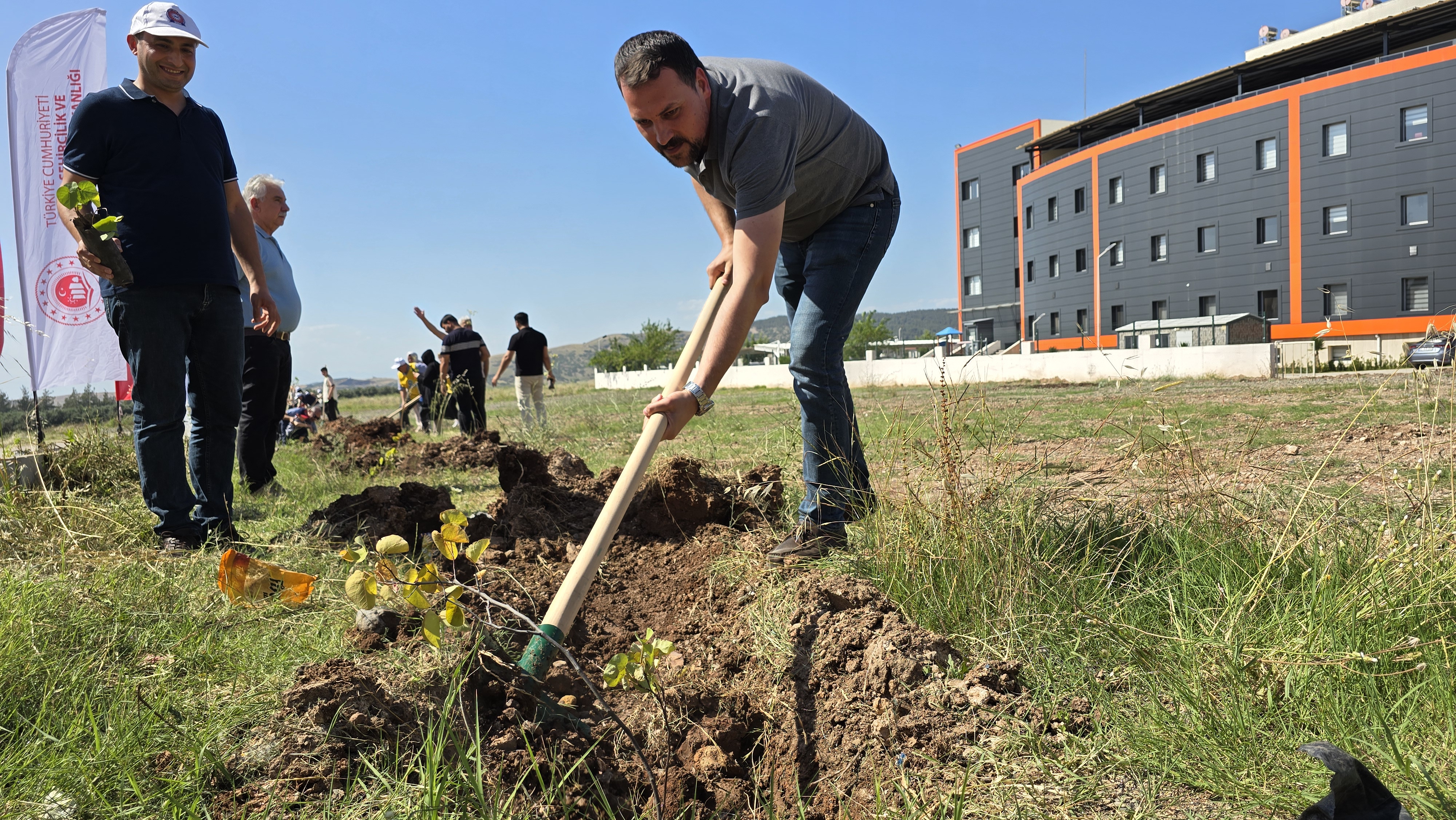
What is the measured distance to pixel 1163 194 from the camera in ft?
120

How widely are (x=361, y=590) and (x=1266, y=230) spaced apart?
3989cm

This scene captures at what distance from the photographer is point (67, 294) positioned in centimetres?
664

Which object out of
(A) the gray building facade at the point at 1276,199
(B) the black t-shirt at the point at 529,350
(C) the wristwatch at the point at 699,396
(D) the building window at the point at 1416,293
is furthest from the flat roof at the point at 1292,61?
(C) the wristwatch at the point at 699,396

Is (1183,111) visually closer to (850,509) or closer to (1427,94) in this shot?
(1427,94)

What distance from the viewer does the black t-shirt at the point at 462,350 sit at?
898 centimetres

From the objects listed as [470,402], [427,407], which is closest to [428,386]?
[427,407]

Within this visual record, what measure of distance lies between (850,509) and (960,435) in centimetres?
47

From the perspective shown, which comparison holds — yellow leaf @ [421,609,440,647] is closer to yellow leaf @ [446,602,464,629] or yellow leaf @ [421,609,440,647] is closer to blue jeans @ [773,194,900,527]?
yellow leaf @ [446,602,464,629]

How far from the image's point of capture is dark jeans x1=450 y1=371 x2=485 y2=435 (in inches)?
325

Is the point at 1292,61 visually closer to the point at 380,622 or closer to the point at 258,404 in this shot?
the point at 258,404

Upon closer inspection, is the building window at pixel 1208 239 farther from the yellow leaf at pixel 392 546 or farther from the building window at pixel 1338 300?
the yellow leaf at pixel 392 546

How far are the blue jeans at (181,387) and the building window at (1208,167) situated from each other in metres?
39.7

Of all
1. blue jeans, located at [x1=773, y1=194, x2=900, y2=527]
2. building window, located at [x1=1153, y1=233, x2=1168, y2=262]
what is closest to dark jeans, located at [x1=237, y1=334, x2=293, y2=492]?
blue jeans, located at [x1=773, y1=194, x2=900, y2=527]

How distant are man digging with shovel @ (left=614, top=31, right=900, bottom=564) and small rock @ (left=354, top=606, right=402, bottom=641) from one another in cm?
91
